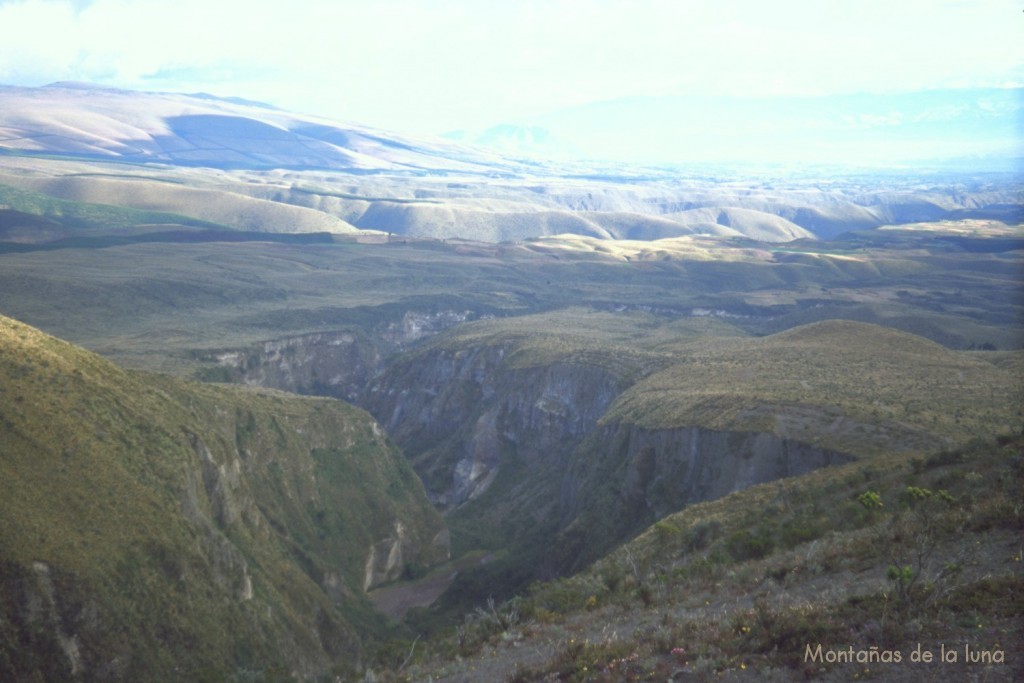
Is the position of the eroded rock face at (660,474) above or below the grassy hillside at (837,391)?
below

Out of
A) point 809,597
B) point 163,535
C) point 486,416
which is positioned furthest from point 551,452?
point 809,597

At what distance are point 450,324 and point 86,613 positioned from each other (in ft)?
500

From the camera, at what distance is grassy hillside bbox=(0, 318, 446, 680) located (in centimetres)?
4181

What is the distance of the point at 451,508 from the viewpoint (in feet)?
356

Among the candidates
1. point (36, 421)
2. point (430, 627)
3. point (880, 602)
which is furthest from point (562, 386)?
point (880, 602)

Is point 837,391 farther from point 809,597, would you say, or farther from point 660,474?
point 809,597

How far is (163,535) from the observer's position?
49.9m

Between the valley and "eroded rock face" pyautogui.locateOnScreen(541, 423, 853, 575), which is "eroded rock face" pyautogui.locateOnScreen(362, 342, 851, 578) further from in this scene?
the valley

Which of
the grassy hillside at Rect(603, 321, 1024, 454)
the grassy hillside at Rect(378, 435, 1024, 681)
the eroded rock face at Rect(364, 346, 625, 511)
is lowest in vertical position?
the eroded rock face at Rect(364, 346, 625, 511)

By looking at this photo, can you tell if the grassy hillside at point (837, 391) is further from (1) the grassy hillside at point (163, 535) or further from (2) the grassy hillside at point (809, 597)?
(1) the grassy hillside at point (163, 535)

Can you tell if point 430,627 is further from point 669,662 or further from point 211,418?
point 669,662

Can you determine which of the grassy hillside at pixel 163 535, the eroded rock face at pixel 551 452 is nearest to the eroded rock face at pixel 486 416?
the eroded rock face at pixel 551 452

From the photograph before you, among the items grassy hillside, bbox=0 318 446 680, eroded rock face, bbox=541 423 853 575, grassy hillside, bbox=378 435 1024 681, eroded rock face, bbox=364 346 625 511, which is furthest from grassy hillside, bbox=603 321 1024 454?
→ grassy hillside, bbox=0 318 446 680

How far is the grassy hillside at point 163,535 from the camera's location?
4181 cm
